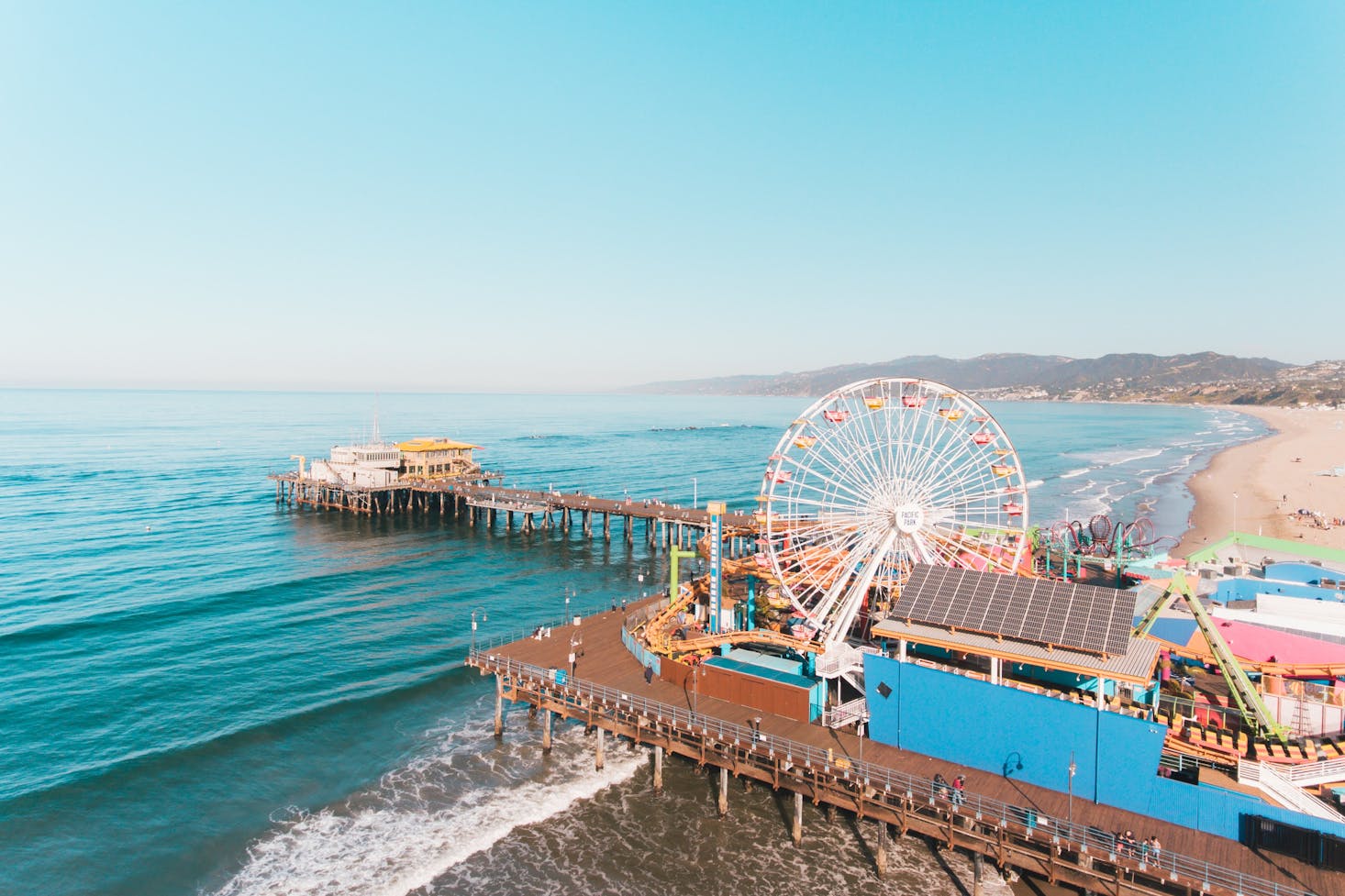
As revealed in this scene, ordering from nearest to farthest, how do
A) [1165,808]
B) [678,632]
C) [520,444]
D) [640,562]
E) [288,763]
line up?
[1165,808]
[288,763]
[678,632]
[640,562]
[520,444]

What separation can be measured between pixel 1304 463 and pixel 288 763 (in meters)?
165

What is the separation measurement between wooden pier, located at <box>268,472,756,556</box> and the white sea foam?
127 feet

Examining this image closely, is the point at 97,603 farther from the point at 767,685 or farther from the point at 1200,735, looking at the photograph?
the point at 1200,735

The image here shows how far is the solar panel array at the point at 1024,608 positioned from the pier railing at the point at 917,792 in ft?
20.4

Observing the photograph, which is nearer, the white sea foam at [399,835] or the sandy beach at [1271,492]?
the white sea foam at [399,835]

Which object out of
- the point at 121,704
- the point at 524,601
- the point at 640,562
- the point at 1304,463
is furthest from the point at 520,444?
the point at 1304,463

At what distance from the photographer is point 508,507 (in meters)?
88.6

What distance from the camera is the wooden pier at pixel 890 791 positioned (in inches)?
867

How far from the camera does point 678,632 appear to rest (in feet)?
130

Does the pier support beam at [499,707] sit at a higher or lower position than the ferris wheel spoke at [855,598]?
lower

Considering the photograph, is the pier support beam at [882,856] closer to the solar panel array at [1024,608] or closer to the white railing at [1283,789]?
the solar panel array at [1024,608]

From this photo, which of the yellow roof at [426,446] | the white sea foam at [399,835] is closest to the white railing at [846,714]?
the white sea foam at [399,835]

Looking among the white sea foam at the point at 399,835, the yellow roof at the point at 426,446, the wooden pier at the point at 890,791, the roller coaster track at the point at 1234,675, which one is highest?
the yellow roof at the point at 426,446

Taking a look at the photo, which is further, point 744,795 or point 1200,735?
point 744,795
